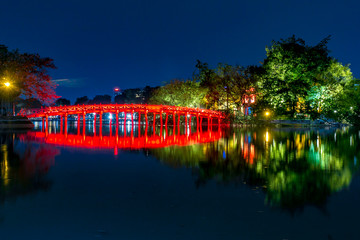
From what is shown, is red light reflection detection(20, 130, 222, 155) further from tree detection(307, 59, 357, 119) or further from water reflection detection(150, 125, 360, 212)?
tree detection(307, 59, 357, 119)

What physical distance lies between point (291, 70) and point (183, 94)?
18.6 m

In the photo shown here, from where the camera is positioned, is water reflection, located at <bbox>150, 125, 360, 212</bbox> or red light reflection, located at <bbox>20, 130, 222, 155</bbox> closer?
water reflection, located at <bbox>150, 125, 360, 212</bbox>

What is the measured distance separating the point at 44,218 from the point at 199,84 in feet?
189

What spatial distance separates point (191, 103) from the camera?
188ft

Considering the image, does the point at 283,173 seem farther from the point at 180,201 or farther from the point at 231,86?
the point at 231,86

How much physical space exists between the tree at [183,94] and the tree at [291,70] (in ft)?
37.1

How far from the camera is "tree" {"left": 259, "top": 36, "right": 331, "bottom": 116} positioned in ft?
169

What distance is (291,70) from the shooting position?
169 feet

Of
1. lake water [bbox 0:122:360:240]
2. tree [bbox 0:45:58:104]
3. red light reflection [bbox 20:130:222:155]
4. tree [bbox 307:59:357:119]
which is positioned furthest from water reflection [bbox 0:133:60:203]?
tree [bbox 307:59:357:119]

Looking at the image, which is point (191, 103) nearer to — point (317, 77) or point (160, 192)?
point (317, 77)

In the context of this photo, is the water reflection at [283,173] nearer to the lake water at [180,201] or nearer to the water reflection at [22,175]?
→ the lake water at [180,201]

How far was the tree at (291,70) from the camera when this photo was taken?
5150 centimetres

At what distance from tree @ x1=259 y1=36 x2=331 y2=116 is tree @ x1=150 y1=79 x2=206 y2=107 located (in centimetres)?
1130

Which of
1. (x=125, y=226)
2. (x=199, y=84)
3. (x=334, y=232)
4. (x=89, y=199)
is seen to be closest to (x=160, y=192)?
(x=89, y=199)
